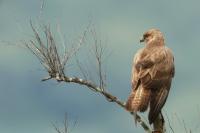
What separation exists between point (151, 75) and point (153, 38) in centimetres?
206

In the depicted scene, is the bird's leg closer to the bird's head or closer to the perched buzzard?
the perched buzzard

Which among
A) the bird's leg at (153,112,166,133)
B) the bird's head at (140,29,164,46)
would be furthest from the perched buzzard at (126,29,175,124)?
the bird's leg at (153,112,166,133)

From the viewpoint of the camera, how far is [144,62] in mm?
20156

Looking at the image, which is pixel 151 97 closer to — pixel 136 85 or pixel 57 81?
pixel 136 85

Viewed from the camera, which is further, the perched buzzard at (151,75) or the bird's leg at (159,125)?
the perched buzzard at (151,75)

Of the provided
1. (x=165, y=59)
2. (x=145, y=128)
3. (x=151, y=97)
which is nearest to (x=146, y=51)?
(x=165, y=59)

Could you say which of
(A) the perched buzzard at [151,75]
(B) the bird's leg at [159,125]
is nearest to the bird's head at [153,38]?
(A) the perched buzzard at [151,75]

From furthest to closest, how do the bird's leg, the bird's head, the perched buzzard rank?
the bird's head < the perched buzzard < the bird's leg

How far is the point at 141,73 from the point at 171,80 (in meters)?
1.06

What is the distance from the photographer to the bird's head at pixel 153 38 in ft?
70.0

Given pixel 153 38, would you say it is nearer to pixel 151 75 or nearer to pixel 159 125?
pixel 151 75

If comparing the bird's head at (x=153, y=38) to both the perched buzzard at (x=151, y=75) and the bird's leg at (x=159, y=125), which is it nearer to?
the perched buzzard at (x=151, y=75)

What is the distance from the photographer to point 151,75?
19.7 m

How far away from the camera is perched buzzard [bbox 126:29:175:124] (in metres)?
18.6
